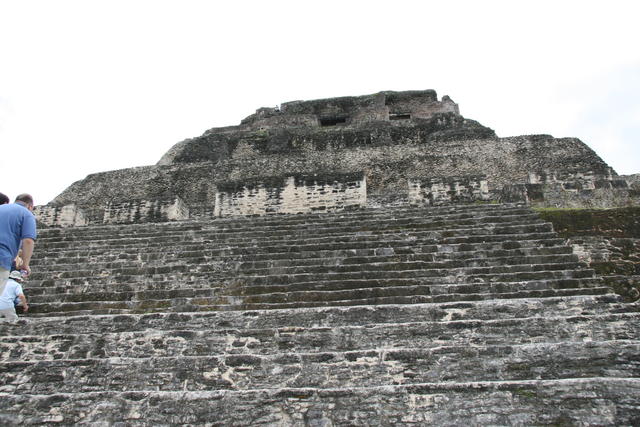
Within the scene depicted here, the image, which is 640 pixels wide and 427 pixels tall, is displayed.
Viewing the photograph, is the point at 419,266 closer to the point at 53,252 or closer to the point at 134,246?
the point at 134,246

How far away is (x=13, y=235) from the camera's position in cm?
504

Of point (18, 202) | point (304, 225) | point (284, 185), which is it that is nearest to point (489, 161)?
point (284, 185)

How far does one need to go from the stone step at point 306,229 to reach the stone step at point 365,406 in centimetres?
454

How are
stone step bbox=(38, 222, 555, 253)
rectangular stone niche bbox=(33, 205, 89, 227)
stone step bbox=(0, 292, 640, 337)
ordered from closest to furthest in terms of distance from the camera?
stone step bbox=(0, 292, 640, 337) < stone step bbox=(38, 222, 555, 253) < rectangular stone niche bbox=(33, 205, 89, 227)

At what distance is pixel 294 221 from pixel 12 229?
195 inches

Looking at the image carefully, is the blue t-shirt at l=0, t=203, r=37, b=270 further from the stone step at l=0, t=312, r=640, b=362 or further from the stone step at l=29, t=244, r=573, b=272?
the stone step at l=29, t=244, r=573, b=272

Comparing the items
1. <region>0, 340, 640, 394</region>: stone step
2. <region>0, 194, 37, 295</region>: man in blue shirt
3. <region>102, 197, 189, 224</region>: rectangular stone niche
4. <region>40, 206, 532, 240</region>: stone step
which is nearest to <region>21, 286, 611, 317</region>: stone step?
<region>0, 340, 640, 394</region>: stone step

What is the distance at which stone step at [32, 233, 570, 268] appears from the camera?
277 inches

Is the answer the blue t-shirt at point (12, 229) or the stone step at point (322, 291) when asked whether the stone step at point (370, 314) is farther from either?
the blue t-shirt at point (12, 229)

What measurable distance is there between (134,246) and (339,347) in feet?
16.2

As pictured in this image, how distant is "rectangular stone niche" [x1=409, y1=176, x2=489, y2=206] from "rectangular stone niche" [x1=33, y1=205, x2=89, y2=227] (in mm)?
7613

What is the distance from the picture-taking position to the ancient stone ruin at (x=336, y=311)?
12.1 feet

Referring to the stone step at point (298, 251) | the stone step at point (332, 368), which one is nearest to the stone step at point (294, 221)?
the stone step at point (298, 251)

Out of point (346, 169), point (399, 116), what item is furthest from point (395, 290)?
point (399, 116)
